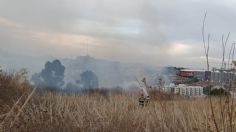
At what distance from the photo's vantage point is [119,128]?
9812mm

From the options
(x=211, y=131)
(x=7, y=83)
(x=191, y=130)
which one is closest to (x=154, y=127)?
(x=191, y=130)

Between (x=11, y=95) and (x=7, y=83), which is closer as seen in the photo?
(x=11, y=95)

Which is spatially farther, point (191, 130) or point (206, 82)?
point (191, 130)

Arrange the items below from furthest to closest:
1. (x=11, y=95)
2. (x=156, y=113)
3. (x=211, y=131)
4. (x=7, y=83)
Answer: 1. (x=7, y=83)
2. (x=11, y=95)
3. (x=156, y=113)
4. (x=211, y=131)

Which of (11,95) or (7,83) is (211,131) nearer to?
(11,95)

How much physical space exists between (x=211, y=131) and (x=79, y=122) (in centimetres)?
443

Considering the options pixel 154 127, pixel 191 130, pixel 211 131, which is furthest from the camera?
pixel 154 127

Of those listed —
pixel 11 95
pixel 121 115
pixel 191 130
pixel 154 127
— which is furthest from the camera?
pixel 11 95

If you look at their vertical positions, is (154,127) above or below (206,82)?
below

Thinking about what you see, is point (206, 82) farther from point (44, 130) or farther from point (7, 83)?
point (7, 83)

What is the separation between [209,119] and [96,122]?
4.03 m

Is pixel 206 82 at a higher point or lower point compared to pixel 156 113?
higher

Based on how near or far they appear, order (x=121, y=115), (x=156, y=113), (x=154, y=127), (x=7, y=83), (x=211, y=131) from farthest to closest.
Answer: (x=7, y=83)
(x=121, y=115)
(x=156, y=113)
(x=154, y=127)
(x=211, y=131)

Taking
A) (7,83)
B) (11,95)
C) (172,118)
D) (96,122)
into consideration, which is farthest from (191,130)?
(7,83)
